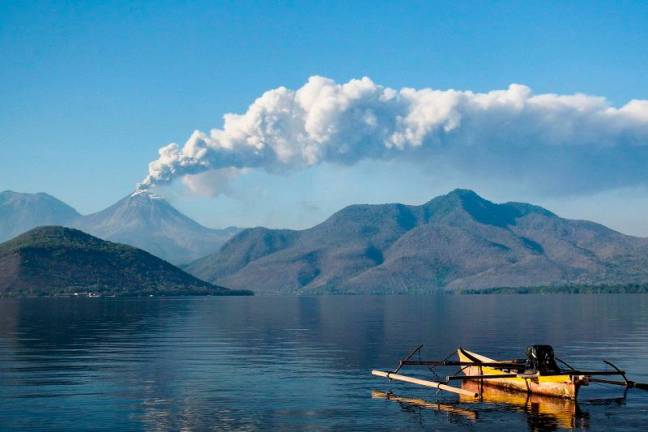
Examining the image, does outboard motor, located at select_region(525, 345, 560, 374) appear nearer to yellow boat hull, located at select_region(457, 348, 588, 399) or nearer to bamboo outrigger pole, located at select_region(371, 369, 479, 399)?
yellow boat hull, located at select_region(457, 348, 588, 399)

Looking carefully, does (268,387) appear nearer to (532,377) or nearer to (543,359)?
(532,377)

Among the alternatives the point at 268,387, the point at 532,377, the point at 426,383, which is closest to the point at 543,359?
the point at 532,377

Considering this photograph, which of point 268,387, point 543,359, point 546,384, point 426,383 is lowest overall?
point 268,387

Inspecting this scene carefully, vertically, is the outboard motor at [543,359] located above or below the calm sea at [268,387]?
above

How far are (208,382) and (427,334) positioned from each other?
71.6m

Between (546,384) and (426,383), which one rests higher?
(546,384)

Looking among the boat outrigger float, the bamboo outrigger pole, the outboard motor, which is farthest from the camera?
the outboard motor

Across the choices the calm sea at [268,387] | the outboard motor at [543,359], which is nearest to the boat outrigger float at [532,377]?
the outboard motor at [543,359]

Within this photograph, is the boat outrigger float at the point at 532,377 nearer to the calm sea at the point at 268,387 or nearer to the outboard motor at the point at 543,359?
the outboard motor at the point at 543,359

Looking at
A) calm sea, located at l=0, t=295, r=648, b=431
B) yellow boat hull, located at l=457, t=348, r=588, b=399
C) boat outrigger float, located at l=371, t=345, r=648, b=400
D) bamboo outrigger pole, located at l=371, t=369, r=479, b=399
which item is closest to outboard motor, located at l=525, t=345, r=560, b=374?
boat outrigger float, located at l=371, t=345, r=648, b=400

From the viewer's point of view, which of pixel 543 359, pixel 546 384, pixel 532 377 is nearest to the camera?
pixel 546 384

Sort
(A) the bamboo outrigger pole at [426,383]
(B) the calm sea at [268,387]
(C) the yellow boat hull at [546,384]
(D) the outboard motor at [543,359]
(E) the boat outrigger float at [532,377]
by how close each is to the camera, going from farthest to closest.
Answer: (D) the outboard motor at [543,359] < (E) the boat outrigger float at [532,377] < (C) the yellow boat hull at [546,384] < (A) the bamboo outrigger pole at [426,383] < (B) the calm sea at [268,387]

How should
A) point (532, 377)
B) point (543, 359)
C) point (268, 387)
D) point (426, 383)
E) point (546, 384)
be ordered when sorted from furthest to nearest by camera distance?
point (268, 387) < point (426, 383) < point (543, 359) < point (532, 377) < point (546, 384)

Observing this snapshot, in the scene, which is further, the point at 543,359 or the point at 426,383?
the point at 426,383
